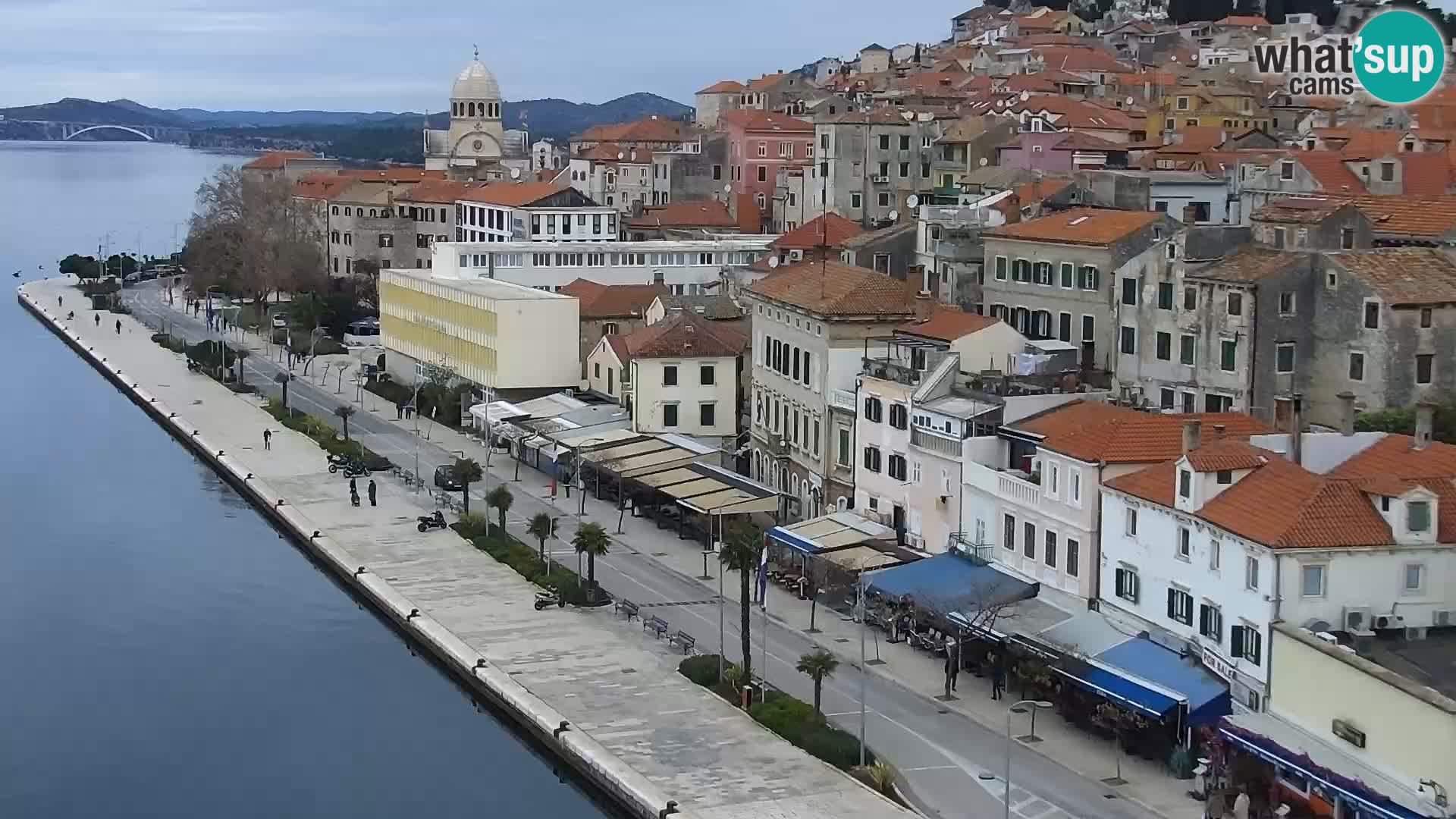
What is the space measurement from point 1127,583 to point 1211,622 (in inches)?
109

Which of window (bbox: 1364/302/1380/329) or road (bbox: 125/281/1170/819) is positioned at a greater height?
window (bbox: 1364/302/1380/329)

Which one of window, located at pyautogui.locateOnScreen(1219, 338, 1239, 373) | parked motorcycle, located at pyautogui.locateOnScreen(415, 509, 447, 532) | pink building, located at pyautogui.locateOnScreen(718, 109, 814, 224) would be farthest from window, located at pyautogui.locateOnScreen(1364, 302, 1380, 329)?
pink building, located at pyautogui.locateOnScreen(718, 109, 814, 224)

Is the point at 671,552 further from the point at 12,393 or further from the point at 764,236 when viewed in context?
the point at 12,393

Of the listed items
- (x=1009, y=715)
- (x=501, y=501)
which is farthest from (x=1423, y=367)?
(x=501, y=501)

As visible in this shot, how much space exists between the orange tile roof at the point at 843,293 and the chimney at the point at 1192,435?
13.5 m

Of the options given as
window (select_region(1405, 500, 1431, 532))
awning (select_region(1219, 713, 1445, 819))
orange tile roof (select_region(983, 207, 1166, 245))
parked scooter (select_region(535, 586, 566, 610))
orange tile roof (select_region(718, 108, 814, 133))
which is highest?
orange tile roof (select_region(718, 108, 814, 133))

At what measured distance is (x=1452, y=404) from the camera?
135 ft

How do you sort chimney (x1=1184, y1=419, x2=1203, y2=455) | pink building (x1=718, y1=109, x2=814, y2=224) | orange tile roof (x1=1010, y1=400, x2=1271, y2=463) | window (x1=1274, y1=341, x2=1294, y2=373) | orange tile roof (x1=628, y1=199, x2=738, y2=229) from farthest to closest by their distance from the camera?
pink building (x1=718, y1=109, x2=814, y2=224) < orange tile roof (x1=628, y1=199, x2=738, y2=229) < window (x1=1274, y1=341, x2=1294, y2=373) < orange tile roof (x1=1010, y1=400, x2=1271, y2=463) < chimney (x1=1184, y1=419, x2=1203, y2=455)

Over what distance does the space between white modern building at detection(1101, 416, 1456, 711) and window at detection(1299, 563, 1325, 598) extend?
0.02 m

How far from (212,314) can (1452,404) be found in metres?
78.2

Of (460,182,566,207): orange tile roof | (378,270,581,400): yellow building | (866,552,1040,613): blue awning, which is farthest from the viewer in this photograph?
(460,182,566,207): orange tile roof

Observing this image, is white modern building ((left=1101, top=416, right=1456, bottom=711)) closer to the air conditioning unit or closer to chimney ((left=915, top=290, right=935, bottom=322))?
the air conditioning unit

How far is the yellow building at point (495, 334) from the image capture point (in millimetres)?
66812

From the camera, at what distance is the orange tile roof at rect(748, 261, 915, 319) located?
48594mm
